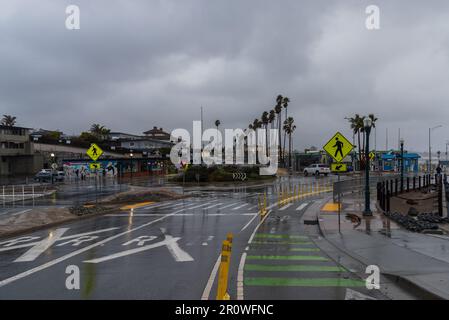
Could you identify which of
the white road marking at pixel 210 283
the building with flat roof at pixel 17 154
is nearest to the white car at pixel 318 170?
the building with flat roof at pixel 17 154

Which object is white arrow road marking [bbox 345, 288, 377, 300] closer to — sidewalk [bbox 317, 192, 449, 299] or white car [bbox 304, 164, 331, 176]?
sidewalk [bbox 317, 192, 449, 299]

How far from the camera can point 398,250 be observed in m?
11.8

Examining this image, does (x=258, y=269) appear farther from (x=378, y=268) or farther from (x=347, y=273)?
(x=378, y=268)

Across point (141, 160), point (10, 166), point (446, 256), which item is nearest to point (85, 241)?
point (446, 256)

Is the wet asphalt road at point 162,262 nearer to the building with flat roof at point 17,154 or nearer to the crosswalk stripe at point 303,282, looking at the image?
the crosswalk stripe at point 303,282

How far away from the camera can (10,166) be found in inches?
3145

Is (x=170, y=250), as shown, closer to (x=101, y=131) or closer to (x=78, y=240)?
(x=78, y=240)

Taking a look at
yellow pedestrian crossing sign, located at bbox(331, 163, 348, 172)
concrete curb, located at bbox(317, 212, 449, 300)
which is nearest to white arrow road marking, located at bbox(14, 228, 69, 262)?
concrete curb, located at bbox(317, 212, 449, 300)

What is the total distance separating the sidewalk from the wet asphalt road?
97 cm

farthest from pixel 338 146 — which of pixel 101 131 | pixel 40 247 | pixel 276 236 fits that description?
pixel 101 131

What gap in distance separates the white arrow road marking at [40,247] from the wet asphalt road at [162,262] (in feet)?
0.09

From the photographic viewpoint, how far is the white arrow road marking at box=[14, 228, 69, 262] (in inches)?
445

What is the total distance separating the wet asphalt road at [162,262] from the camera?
26.6ft
